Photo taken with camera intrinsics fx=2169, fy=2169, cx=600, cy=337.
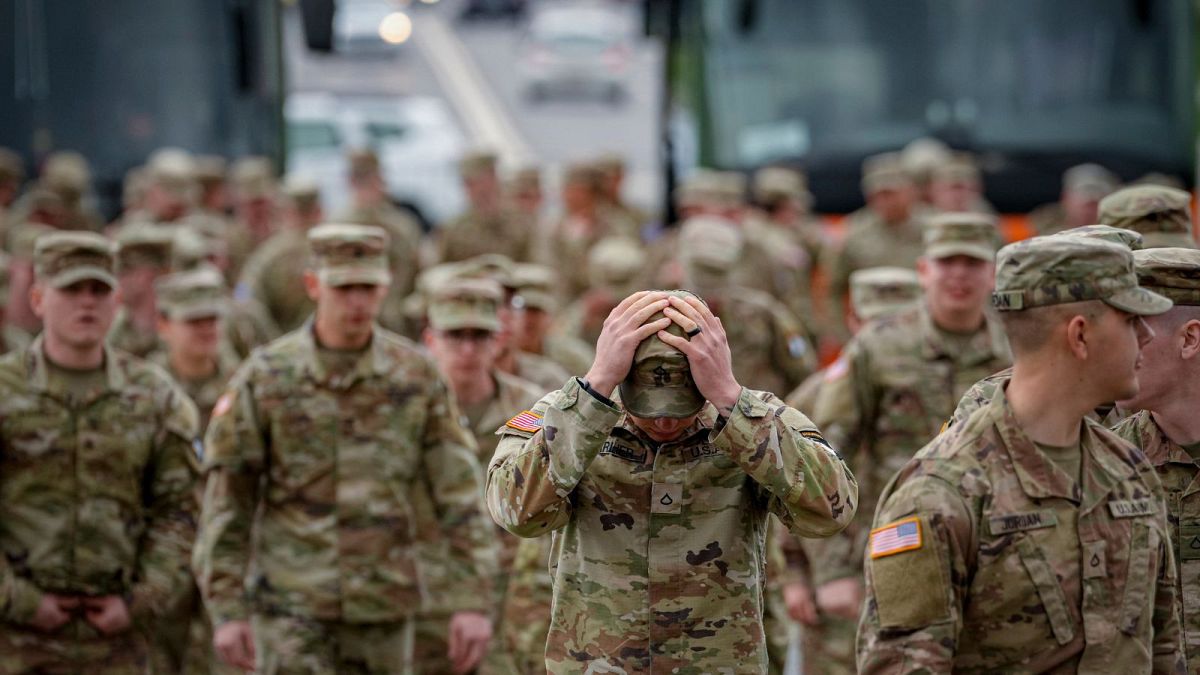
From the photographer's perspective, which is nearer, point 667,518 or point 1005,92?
point 667,518

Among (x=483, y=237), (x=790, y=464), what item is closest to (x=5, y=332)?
(x=483, y=237)

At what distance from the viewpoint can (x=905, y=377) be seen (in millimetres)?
8547

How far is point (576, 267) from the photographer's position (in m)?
16.6

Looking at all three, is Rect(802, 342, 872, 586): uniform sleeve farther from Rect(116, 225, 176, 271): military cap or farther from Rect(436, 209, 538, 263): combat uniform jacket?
Rect(436, 209, 538, 263): combat uniform jacket

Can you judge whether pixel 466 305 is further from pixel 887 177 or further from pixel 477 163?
pixel 477 163

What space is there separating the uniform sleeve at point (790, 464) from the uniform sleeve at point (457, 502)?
267 cm

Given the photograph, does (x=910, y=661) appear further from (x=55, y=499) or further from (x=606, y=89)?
(x=606, y=89)

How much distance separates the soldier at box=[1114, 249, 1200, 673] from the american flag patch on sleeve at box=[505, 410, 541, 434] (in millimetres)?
1576

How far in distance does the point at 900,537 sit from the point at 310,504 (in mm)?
3581

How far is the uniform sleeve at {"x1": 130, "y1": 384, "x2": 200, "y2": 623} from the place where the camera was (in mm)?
8125

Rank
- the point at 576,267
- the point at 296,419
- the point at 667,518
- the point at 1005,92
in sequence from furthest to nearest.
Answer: the point at 576,267
the point at 1005,92
the point at 296,419
the point at 667,518

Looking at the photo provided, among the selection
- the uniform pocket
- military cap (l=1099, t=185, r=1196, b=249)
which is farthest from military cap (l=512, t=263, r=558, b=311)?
the uniform pocket

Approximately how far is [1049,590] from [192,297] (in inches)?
252

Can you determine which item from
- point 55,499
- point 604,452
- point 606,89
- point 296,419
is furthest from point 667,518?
point 606,89
